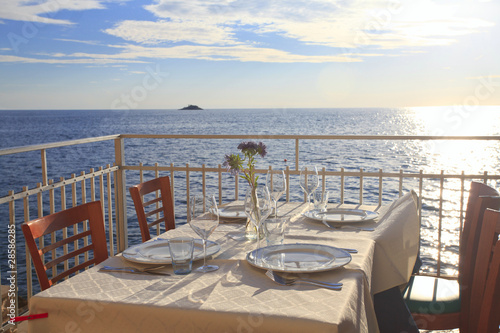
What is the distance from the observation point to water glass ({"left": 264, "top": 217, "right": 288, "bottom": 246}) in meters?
1.47

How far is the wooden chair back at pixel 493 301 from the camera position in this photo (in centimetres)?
112

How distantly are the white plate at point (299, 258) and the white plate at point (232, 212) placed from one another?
54cm

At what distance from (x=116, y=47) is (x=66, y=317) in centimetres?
3156

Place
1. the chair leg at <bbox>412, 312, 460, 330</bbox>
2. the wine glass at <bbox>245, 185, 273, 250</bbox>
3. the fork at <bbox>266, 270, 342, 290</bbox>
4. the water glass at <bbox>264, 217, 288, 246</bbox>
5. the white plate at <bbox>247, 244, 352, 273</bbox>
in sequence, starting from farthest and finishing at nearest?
1. the chair leg at <bbox>412, 312, 460, 330</bbox>
2. the wine glass at <bbox>245, 185, 273, 250</bbox>
3. the water glass at <bbox>264, 217, 288, 246</bbox>
4. the white plate at <bbox>247, 244, 352, 273</bbox>
5. the fork at <bbox>266, 270, 342, 290</bbox>

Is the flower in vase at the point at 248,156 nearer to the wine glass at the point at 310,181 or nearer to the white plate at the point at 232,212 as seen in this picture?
the white plate at the point at 232,212

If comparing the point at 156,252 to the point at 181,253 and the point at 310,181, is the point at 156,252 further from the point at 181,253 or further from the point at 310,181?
the point at 310,181

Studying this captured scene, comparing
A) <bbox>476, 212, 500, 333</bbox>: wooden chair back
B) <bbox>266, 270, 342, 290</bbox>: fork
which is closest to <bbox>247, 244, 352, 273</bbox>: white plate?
<bbox>266, 270, 342, 290</bbox>: fork

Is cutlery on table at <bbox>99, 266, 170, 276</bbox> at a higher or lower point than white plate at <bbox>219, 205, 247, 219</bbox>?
lower

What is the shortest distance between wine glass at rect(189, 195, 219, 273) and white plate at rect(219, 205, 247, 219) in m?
0.53

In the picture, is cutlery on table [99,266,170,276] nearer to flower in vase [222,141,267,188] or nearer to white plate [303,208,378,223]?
flower in vase [222,141,267,188]

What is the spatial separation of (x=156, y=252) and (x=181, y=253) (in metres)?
0.27

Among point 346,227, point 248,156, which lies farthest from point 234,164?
point 346,227

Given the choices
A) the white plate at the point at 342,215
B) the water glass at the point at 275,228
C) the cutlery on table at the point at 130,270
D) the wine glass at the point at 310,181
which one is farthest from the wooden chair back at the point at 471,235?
the cutlery on table at the point at 130,270

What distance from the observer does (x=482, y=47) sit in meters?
17.8
